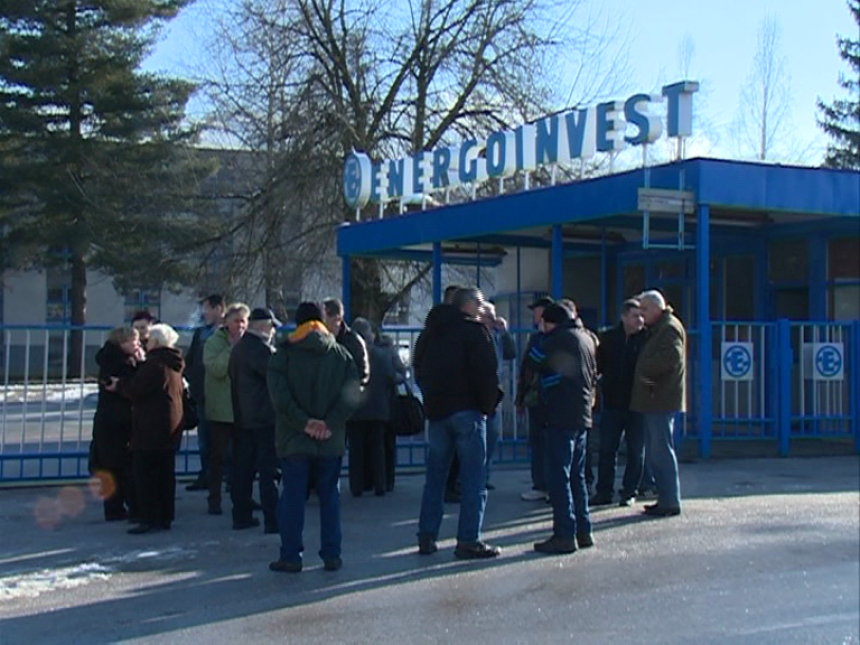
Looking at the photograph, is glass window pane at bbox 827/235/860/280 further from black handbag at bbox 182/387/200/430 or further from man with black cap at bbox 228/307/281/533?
black handbag at bbox 182/387/200/430

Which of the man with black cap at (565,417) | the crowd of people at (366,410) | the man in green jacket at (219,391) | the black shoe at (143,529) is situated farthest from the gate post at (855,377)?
the black shoe at (143,529)

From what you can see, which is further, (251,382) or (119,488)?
(119,488)

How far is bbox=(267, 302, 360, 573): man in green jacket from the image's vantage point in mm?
7404

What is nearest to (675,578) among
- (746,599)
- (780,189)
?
(746,599)

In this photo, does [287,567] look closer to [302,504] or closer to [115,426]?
[302,504]

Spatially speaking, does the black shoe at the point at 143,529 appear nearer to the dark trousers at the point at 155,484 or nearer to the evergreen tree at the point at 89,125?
the dark trousers at the point at 155,484

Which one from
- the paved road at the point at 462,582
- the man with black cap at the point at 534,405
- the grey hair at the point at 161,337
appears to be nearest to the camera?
the paved road at the point at 462,582

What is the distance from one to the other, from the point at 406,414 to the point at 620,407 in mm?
2179

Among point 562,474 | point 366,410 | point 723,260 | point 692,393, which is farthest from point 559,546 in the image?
point 723,260

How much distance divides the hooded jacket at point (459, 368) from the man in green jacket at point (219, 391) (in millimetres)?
2511

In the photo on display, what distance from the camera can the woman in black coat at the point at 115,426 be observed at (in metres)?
9.35

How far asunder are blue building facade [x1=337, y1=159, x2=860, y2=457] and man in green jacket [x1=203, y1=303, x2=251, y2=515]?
526cm

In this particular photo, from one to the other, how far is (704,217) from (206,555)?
7273mm

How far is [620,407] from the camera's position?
9414mm
